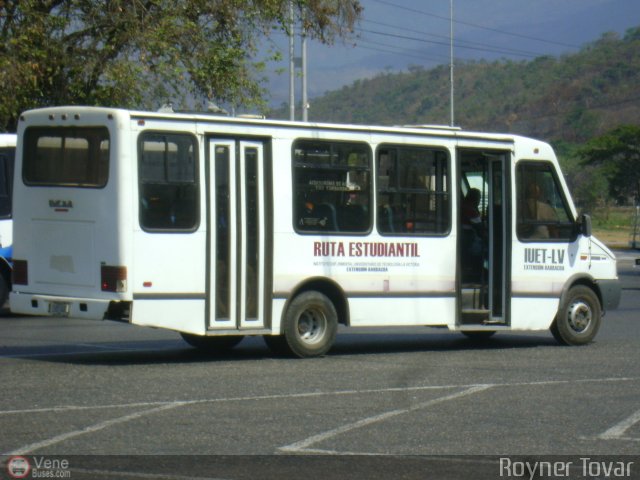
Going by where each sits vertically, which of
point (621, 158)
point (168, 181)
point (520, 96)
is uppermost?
point (520, 96)

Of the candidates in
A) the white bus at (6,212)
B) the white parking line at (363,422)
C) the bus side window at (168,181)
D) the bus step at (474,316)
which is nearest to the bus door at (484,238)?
the bus step at (474,316)

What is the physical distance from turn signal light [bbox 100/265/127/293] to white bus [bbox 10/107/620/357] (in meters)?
0.01

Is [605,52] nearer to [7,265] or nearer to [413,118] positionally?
[413,118]

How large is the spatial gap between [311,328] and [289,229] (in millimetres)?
1126

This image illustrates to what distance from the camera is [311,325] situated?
46.5 ft

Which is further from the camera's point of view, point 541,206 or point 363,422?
point 541,206

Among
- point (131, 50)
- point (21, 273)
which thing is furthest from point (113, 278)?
point (131, 50)

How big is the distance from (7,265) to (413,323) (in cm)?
791

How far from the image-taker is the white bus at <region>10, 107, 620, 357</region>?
13.0 m

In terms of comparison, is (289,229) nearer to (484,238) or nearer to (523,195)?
(484,238)

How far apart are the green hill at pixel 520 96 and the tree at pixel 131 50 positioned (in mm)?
74182

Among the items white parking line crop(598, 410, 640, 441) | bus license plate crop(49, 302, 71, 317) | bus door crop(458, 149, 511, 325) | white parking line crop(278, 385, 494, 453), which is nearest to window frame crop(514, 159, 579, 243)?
bus door crop(458, 149, 511, 325)

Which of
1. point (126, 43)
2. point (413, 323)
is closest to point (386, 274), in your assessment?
point (413, 323)

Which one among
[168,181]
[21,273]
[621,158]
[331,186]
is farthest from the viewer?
[621,158]
